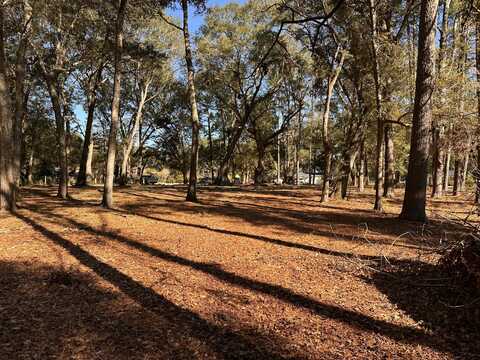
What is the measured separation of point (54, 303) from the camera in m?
4.16

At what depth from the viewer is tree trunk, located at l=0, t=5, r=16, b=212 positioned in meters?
9.41

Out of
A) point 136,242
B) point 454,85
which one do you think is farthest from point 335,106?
point 136,242

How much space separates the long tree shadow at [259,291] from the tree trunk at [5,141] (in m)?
4.01

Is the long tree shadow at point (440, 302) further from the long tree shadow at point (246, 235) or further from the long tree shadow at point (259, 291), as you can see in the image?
the long tree shadow at point (246, 235)

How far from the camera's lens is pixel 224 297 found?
4418mm

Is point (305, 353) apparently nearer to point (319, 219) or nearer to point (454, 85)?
point (319, 219)

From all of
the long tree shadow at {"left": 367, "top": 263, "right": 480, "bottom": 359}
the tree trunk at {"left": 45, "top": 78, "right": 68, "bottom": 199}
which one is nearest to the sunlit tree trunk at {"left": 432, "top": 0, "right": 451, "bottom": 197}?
the long tree shadow at {"left": 367, "top": 263, "right": 480, "bottom": 359}

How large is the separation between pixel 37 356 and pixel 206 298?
198cm

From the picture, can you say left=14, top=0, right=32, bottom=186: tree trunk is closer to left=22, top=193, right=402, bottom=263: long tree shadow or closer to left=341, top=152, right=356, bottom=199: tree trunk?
left=22, top=193, right=402, bottom=263: long tree shadow

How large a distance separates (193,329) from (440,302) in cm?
300

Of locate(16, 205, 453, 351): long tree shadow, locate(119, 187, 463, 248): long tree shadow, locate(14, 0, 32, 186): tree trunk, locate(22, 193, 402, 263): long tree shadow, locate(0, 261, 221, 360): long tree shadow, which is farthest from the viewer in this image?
locate(14, 0, 32, 186): tree trunk

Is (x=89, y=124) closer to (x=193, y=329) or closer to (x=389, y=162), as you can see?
(x=389, y=162)

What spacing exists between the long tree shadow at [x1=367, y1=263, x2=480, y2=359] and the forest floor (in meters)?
0.02

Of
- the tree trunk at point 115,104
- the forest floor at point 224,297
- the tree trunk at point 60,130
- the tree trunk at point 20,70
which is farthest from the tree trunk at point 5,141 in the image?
the tree trunk at point 60,130
